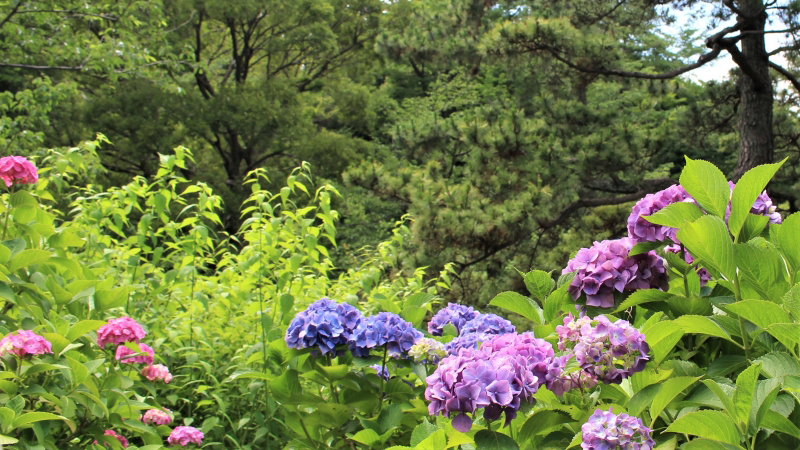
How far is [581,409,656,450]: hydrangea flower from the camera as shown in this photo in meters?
0.86

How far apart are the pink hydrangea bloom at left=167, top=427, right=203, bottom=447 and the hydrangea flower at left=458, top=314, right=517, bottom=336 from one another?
0.96 meters

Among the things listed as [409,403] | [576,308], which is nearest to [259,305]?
[409,403]

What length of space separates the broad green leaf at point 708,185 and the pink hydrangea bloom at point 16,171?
176 cm

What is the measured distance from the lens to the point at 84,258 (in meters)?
2.94

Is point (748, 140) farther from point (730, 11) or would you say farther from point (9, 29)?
point (9, 29)

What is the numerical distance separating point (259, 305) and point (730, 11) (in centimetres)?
586

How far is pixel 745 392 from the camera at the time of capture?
776mm

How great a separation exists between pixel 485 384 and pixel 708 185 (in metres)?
0.49

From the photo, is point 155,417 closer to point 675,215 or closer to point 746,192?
point 675,215

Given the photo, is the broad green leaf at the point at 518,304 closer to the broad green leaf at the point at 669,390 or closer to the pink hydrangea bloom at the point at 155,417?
the broad green leaf at the point at 669,390

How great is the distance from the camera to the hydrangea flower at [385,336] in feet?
5.02

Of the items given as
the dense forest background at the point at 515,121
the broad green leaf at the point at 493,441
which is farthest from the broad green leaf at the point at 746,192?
the dense forest background at the point at 515,121

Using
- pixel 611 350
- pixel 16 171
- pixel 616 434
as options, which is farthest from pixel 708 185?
pixel 16 171

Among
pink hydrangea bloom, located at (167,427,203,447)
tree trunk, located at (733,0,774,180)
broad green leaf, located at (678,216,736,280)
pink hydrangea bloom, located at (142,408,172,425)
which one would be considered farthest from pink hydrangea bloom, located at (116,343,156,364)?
tree trunk, located at (733,0,774,180)
